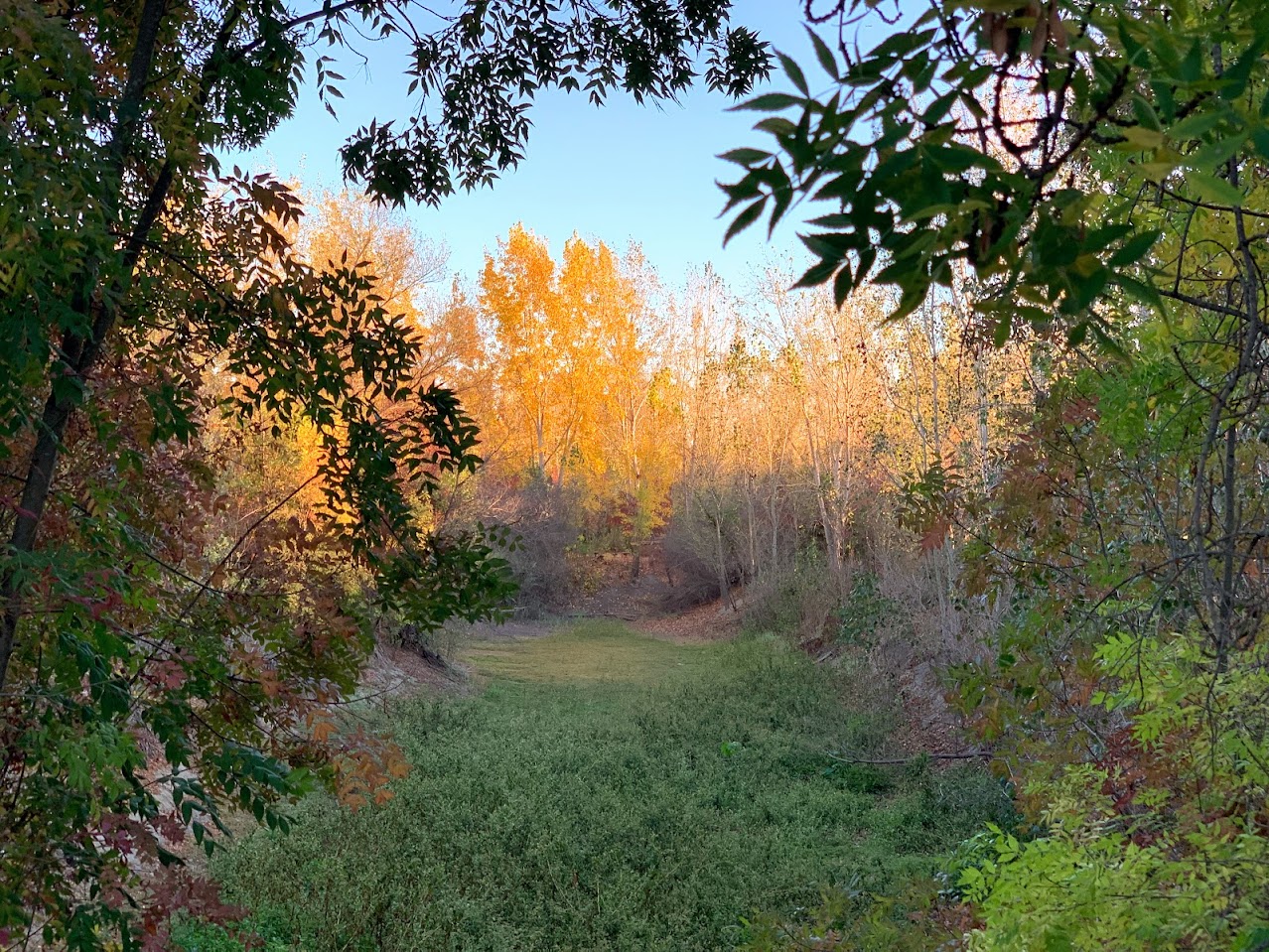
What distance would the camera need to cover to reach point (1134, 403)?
2.40 meters

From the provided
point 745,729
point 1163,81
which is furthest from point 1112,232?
point 745,729

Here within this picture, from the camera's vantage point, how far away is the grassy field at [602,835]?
18.1ft

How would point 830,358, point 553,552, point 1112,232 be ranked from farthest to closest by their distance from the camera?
point 553,552
point 830,358
point 1112,232

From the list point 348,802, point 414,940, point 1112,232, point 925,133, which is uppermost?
point 925,133

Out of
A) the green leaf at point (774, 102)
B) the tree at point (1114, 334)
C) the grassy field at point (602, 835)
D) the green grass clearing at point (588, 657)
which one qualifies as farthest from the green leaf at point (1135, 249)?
the green grass clearing at point (588, 657)

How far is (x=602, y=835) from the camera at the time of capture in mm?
6844

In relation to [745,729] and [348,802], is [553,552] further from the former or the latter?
[348,802]

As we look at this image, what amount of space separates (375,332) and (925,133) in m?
2.86

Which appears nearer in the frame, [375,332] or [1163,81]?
[1163,81]

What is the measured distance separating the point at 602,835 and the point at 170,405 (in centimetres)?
554

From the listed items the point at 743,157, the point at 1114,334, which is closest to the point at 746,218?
the point at 743,157

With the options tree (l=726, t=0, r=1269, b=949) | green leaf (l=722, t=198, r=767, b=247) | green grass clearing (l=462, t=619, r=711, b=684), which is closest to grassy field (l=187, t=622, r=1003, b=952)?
tree (l=726, t=0, r=1269, b=949)

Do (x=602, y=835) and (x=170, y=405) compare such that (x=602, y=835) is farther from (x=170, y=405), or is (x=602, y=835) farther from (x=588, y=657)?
(x=588, y=657)

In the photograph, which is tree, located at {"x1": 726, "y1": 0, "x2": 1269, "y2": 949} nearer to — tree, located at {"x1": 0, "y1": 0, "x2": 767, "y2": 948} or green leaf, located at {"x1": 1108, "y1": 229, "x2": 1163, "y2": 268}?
green leaf, located at {"x1": 1108, "y1": 229, "x2": 1163, "y2": 268}
